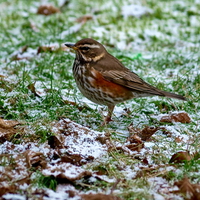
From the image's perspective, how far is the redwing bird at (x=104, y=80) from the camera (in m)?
5.60

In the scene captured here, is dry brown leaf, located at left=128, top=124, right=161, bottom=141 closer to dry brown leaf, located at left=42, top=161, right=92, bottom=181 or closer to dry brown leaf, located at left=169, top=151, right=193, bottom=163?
dry brown leaf, located at left=169, top=151, right=193, bottom=163

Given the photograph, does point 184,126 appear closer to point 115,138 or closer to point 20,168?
point 115,138

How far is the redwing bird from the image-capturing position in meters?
5.60

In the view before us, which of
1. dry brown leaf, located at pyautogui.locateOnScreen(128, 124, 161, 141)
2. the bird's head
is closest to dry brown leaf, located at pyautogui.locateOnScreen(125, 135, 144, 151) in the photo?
dry brown leaf, located at pyautogui.locateOnScreen(128, 124, 161, 141)

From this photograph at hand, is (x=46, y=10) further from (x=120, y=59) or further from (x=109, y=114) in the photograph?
(x=109, y=114)

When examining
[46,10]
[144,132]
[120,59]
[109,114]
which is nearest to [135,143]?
[144,132]

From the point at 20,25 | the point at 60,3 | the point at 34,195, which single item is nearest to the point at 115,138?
the point at 34,195

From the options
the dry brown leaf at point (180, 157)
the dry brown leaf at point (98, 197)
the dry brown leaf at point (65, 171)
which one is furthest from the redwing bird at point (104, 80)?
the dry brown leaf at point (98, 197)

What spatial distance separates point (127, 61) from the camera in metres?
7.80

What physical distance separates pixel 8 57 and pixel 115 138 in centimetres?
375

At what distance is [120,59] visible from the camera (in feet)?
26.0

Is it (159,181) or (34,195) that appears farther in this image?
(159,181)

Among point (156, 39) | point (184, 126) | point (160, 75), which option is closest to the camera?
point (184, 126)

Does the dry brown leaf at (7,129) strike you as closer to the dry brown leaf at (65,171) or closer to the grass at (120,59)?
the grass at (120,59)
